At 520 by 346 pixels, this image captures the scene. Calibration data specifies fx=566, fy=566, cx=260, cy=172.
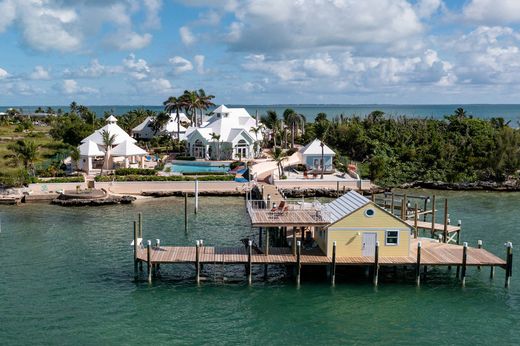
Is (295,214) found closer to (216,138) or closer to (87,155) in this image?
(87,155)

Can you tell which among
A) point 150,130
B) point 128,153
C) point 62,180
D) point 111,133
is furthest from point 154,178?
point 150,130

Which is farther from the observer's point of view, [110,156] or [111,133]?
[111,133]

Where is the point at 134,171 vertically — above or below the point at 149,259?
above

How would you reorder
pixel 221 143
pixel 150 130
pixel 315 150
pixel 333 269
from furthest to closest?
1. pixel 150 130
2. pixel 221 143
3. pixel 315 150
4. pixel 333 269

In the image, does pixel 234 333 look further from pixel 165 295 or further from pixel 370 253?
pixel 370 253

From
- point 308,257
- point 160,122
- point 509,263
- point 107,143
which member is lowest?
point 308,257

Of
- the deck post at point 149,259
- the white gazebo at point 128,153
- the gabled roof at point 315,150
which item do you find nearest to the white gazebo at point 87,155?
the white gazebo at point 128,153
